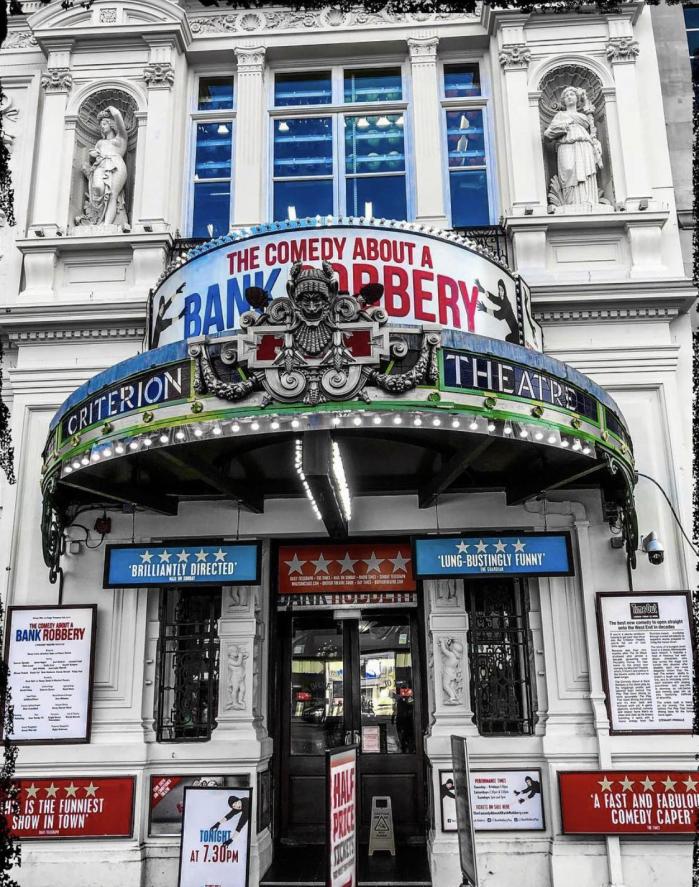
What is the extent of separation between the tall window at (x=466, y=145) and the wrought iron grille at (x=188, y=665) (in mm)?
6435

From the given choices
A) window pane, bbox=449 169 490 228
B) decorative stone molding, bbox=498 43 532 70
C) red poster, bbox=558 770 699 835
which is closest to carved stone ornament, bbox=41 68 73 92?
window pane, bbox=449 169 490 228

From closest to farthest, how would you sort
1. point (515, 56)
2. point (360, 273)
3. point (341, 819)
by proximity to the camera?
point (341, 819) < point (360, 273) < point (515, 56)

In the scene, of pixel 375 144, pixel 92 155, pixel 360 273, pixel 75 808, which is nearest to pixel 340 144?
pixel 375 144

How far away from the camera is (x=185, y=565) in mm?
9086

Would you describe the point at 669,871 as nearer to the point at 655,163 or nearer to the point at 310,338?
the point at 310,338

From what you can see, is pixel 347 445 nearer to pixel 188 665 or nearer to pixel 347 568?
pixel 347 568

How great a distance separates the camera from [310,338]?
6746 mm

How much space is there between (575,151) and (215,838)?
9706 millimetres

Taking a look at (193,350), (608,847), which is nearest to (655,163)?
(193,350)

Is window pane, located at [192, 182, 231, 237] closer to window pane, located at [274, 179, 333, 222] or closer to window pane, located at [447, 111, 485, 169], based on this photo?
window pane, located at [274, 179, 333, 222]

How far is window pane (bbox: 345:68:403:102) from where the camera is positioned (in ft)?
39.5

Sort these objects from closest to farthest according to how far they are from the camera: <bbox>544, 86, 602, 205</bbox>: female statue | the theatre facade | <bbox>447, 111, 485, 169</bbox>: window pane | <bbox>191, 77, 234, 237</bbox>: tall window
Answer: the theatre facade, <bbox>544, 86, 602, 205</bbox>: female statue, <bbox>191, 77, 234, 237</bbox>: tall window, <bbox>447, 111, 485, 169</bbox>: window pane

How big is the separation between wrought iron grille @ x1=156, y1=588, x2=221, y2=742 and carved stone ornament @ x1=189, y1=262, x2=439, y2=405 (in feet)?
12.9

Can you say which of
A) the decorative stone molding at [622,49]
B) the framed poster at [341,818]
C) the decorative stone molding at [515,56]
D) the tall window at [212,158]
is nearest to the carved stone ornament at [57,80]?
the tall window at [212,158]
